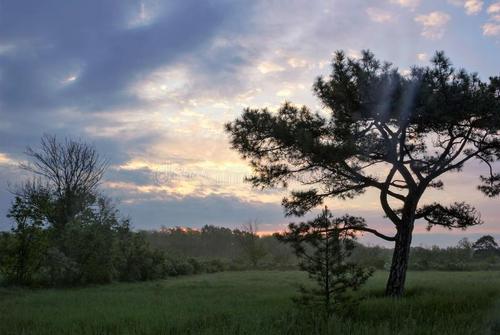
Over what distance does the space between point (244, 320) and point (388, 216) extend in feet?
26.2

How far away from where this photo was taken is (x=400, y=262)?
15.0 m

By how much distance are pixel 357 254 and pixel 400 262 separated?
41.9 metres

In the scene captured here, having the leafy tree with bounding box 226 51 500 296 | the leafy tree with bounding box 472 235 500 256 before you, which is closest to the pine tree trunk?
the leafy tree with bounding box 226 51 500 296

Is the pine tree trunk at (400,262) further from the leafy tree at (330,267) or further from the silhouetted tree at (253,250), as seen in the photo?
the silhouetted tree at (253,250)

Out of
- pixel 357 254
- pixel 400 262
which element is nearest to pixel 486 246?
pixel 357 254

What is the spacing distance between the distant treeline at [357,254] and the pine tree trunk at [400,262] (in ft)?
46.4

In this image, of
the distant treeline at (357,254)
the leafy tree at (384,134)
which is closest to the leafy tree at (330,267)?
the leafy tree at (384,134)

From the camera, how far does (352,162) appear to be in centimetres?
1533

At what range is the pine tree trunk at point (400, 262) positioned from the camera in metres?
15.0

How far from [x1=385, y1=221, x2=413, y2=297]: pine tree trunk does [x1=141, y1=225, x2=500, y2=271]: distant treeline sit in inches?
556

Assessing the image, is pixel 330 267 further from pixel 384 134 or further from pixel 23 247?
pixel 23 247

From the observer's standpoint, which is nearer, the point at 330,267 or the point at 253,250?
the point at 330,267

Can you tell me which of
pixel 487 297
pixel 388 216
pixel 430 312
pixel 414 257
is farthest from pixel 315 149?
pixel 414 257

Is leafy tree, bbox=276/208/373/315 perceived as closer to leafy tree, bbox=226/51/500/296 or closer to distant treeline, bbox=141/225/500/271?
leafy tree, bbox=226/51/500/296
